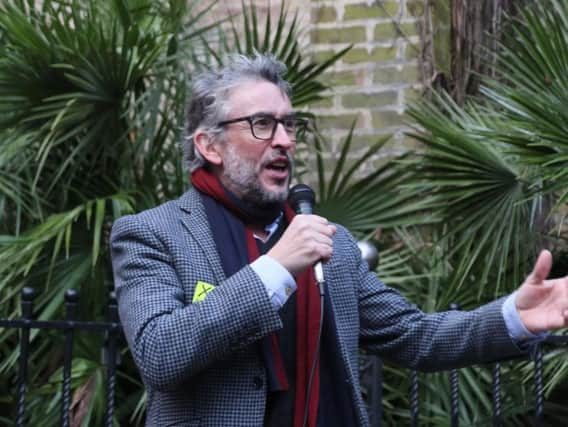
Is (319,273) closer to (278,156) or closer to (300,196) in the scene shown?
(300,196)

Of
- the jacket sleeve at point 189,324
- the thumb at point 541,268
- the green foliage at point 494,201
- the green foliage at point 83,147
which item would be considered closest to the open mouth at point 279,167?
the jacket sleeve at point 189,324

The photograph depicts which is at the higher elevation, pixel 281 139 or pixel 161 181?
pixel 281 139

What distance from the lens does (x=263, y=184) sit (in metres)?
2.57

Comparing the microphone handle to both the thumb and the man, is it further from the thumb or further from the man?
the thumb

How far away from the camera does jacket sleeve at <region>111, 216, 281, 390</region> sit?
219cm

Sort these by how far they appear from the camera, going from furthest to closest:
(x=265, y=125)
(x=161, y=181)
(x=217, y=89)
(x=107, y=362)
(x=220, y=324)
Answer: (x=161, y=181) → (x=107, y=362) → (x=217, y=89) → (x=265, y=125) → (x=220, y=324)

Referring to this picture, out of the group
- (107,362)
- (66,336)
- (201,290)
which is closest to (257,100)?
(201,290)

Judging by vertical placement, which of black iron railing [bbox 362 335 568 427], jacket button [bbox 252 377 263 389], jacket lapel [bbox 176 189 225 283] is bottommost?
black iron railing [bbox 362 335 568 427]

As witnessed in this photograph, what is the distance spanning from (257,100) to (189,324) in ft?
Result: 2.22

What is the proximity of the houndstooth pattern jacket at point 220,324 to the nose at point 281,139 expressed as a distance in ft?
0.72

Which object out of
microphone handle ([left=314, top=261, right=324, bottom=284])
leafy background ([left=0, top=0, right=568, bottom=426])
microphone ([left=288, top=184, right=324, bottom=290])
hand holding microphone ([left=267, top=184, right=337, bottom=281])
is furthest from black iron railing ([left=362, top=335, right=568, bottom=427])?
hand holding microphone ([left=267, top=184, right=337, bottom=281])

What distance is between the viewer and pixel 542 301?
7.84 ft

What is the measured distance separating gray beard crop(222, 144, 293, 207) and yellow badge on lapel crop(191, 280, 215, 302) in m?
0.27

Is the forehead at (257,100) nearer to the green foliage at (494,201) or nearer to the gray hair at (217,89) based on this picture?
the gray hair at (217,89)
